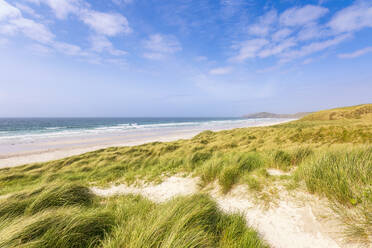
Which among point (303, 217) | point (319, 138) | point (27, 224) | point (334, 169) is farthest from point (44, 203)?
point (319, 138)

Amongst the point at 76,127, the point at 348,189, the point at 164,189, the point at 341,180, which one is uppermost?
the point at 341,180

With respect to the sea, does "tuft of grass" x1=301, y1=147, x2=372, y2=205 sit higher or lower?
higher

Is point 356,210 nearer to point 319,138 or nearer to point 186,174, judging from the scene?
point 186,174

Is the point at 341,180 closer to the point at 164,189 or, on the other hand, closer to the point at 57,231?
the point at 164,189

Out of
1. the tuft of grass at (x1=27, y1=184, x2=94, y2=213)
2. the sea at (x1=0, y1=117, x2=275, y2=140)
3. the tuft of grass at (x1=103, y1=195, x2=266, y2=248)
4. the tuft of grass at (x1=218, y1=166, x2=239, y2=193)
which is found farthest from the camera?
the sea at (x1=0, y1=117, x2=275, y2=140)

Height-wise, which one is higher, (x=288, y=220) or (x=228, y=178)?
(x=228, y=178)

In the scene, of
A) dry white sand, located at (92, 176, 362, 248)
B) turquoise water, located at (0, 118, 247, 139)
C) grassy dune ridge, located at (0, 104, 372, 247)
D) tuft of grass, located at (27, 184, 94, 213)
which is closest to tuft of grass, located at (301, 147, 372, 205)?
grassy dune ridge, located at (0, 104, 372, 247)

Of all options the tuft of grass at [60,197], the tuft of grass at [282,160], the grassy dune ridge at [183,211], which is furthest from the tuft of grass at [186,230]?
the tuft of grass at [282,160]

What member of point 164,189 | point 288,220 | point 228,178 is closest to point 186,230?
point 288,220

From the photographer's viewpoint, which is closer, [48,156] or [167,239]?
[167,239]

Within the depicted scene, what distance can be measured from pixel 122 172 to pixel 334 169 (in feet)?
25.9

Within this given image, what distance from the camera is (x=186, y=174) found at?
617cm

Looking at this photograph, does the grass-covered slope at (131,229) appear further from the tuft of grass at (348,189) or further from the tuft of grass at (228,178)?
the tuft of grass at (228,178)

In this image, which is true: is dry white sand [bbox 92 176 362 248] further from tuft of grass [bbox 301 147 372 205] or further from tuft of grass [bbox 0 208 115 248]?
tuft of grass [bbox 0 208 115 248]
